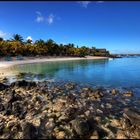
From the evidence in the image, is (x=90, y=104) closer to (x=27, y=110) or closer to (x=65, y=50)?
(x=27, y=110)

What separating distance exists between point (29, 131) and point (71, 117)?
3.91 m

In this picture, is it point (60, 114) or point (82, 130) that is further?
point (60, 114)

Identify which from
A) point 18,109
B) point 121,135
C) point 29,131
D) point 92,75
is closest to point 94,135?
point 121,135

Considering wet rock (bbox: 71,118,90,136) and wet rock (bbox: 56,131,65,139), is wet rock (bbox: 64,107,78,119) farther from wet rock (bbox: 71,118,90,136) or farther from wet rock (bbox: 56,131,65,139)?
wet rock (bbox: 56,131,65,139)

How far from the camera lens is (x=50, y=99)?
2186 cm

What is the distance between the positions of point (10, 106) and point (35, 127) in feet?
17.3

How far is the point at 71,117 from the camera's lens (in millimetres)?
16344

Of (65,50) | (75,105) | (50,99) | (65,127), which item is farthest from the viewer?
(65,50)

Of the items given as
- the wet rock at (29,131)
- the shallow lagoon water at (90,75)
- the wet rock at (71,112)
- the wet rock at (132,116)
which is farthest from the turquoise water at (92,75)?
the wet rock at (29,131)

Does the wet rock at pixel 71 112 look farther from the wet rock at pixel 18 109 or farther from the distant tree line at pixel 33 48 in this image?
the distant tree line at pixel 33 48

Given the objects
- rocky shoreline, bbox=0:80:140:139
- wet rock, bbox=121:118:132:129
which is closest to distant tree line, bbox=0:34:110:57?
rocky shoreline, bbox=0:80:140:139

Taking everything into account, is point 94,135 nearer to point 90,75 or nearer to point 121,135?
point 121,135

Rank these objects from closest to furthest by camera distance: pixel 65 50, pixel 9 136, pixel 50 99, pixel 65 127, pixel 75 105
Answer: pixel 9 136 → pixel 65 127 → pixel 75 105 → pixel 50 99 → pixel 65 50

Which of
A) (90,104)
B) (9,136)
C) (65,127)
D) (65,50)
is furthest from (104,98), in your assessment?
(65,50)
